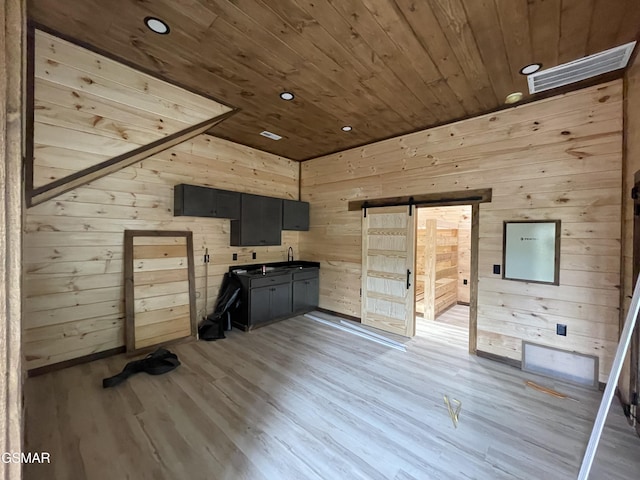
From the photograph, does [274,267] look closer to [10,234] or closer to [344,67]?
[344,67]

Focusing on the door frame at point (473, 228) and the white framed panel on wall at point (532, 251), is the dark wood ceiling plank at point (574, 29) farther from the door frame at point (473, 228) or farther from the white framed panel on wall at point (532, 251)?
the white framed panel on wall at point (532, 251)

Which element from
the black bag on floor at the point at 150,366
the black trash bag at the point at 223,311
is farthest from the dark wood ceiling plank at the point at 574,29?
the black bag on floor at the point at 150,366

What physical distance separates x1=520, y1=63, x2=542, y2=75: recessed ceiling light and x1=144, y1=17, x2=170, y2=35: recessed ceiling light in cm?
307

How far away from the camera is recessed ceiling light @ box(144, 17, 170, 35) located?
200 centimetres

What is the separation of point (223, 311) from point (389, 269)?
2.63 meters

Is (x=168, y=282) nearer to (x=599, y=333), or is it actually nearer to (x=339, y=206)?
(x=339, y=206)

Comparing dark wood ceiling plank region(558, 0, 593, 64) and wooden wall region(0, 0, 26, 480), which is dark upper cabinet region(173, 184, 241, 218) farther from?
A: dark wood ceiling plank region(558, 0, 593, 64)

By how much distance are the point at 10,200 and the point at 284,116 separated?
10.5ft

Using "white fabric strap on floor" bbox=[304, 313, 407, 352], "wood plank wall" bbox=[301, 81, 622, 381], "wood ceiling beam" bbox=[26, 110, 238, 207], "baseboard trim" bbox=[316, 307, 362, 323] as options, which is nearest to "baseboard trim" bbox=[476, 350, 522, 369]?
"wood plank wall" bbox=[301, 81, 622, 381]

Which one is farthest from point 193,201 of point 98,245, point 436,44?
point 436,44

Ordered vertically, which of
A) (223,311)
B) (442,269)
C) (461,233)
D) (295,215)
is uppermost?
(295,215)

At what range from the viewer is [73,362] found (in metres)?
3.01

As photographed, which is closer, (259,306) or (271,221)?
(259,306)

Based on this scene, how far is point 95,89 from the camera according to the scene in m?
2.48
